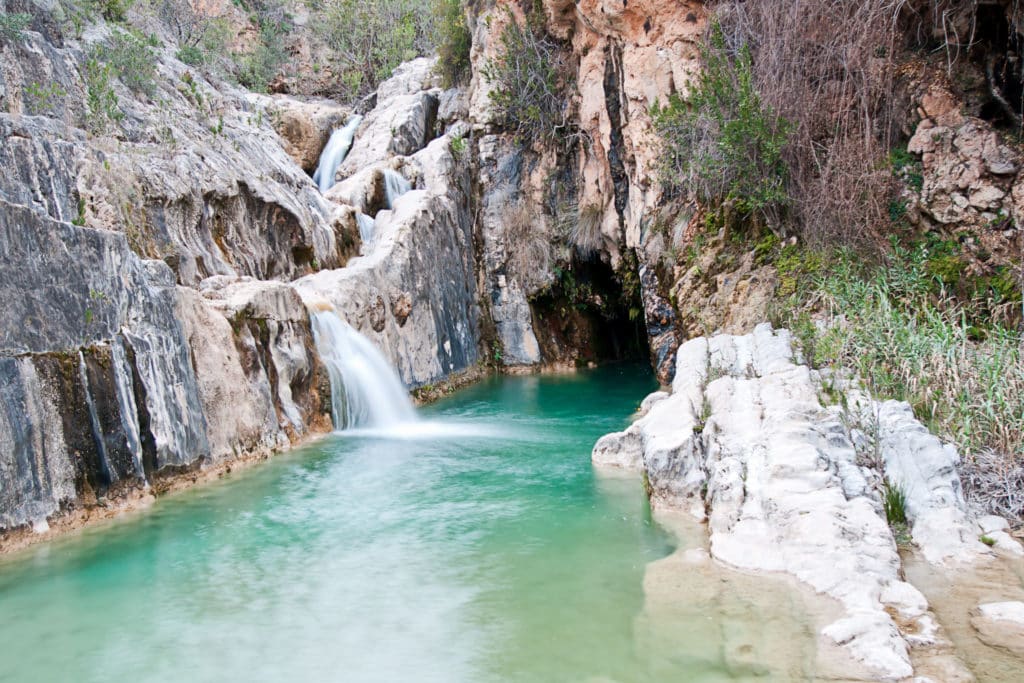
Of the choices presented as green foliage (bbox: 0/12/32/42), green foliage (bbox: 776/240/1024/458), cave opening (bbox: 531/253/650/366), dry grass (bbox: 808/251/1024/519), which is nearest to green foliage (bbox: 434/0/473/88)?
cave opening (bbox: 531/253/650/366)

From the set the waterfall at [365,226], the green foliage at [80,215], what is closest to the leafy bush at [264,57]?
the waterfall at [365,226]

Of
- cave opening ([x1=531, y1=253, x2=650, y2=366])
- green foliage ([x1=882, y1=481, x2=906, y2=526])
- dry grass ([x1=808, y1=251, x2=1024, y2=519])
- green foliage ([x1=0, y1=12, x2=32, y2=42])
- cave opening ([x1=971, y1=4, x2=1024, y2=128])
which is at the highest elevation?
green foliage ([x1=0, y1=12, x2=32, y2=42])

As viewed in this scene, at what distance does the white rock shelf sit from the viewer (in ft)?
11.9

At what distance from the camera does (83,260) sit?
20.0 ft

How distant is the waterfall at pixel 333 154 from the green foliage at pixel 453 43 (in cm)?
287

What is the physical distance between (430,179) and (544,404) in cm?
669

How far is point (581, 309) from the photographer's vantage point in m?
18.1

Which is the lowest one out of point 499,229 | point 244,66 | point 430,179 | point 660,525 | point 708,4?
point 660,525

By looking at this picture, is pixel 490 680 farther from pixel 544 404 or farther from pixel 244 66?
pixel 244 66

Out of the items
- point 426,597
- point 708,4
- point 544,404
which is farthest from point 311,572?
point 708,4

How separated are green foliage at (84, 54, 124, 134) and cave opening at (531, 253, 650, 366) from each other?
9.46 meters

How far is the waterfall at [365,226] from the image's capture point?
14.0m

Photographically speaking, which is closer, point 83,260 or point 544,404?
point 83,260

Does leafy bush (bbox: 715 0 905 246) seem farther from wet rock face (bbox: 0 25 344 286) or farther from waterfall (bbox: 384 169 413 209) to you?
waterfall (bbox: 384 169 413 209)
